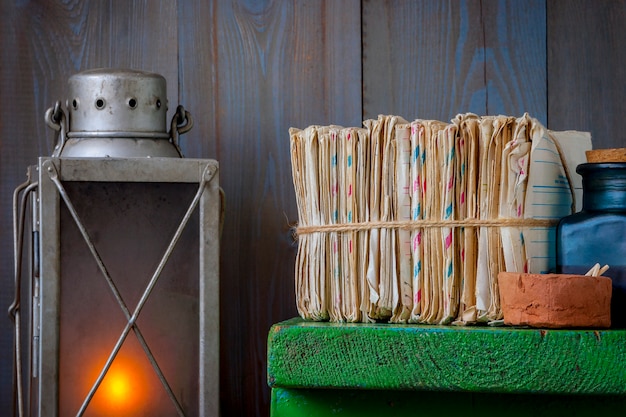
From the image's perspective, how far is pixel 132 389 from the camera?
1.29 meters

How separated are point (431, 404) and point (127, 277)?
1.54 feet

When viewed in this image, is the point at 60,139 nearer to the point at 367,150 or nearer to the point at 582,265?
the point at 367,150

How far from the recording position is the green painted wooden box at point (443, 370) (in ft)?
3.45

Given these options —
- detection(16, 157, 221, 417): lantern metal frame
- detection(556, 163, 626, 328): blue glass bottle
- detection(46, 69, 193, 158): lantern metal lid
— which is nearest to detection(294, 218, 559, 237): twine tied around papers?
detection(556, 163, 626, 328): blue glass bottle

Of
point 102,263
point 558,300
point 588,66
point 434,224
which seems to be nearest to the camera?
point 558,300

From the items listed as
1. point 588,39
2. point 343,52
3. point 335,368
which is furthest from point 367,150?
point 588,39

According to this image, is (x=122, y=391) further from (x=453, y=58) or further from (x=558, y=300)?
(x=453, y=58)

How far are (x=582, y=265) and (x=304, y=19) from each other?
73 cm

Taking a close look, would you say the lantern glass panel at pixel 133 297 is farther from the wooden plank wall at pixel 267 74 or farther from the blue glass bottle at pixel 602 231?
the blue glass bottle at pixel 602 231

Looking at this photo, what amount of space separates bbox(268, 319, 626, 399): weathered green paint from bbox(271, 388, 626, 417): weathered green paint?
5 centimetres

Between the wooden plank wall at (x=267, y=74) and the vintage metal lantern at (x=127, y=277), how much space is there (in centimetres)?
29

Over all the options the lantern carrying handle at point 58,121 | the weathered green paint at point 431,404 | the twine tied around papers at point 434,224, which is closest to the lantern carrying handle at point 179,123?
the lantern carrying handle at point 58,121

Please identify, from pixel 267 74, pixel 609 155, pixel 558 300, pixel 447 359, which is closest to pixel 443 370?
pixel 447 359

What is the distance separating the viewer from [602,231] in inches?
43.1
